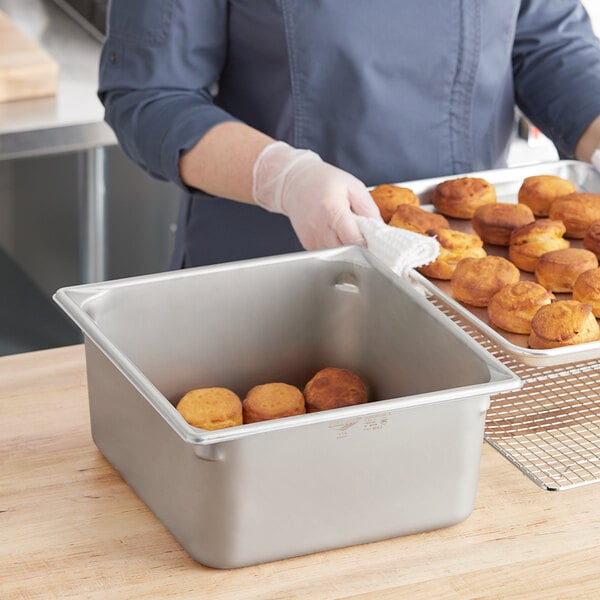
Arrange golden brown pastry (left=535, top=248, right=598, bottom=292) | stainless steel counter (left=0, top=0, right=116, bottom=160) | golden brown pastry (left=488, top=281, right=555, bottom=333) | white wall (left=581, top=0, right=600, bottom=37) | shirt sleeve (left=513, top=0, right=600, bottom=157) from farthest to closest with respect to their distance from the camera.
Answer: white wall (left=581, top=0, right=600, bottom=37)
stainless steel counter (left=0, top=0, right=116, bottom=160)
shirt sleeve (left=513, top=0, right=600, bottom=157)
golden brown pastry (left=535, top=248, right=598, bottom=292)
golden brown pastry (left=488, top=281, right=555, bottom=333)

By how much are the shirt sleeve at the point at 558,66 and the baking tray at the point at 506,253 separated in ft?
0.24

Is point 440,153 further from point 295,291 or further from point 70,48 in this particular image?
point 70,48

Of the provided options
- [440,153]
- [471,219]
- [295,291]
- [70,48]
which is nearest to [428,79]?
[440,153]

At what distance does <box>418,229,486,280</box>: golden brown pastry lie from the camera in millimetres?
1527

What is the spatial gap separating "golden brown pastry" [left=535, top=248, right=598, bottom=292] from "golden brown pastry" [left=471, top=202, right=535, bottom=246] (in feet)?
0.34

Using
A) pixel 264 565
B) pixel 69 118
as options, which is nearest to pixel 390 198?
pixel 264 565

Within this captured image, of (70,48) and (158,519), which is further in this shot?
(70,48)

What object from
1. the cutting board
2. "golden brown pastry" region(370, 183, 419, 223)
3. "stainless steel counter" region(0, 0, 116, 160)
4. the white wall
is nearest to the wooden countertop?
"golden brown pastry" region(370, 183, 419, 223)

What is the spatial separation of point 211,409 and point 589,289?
0.57 meters

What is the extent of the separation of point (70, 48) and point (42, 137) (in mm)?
527

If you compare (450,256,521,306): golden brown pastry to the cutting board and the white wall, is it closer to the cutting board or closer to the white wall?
the cutting board

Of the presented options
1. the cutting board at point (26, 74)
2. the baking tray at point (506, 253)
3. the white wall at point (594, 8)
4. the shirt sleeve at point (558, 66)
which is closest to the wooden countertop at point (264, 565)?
the baking tray at point (506, 253)

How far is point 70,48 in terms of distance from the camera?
9.26ft

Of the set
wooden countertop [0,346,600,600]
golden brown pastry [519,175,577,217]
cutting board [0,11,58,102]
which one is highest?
golden brown pastry [519,175,577,217]
